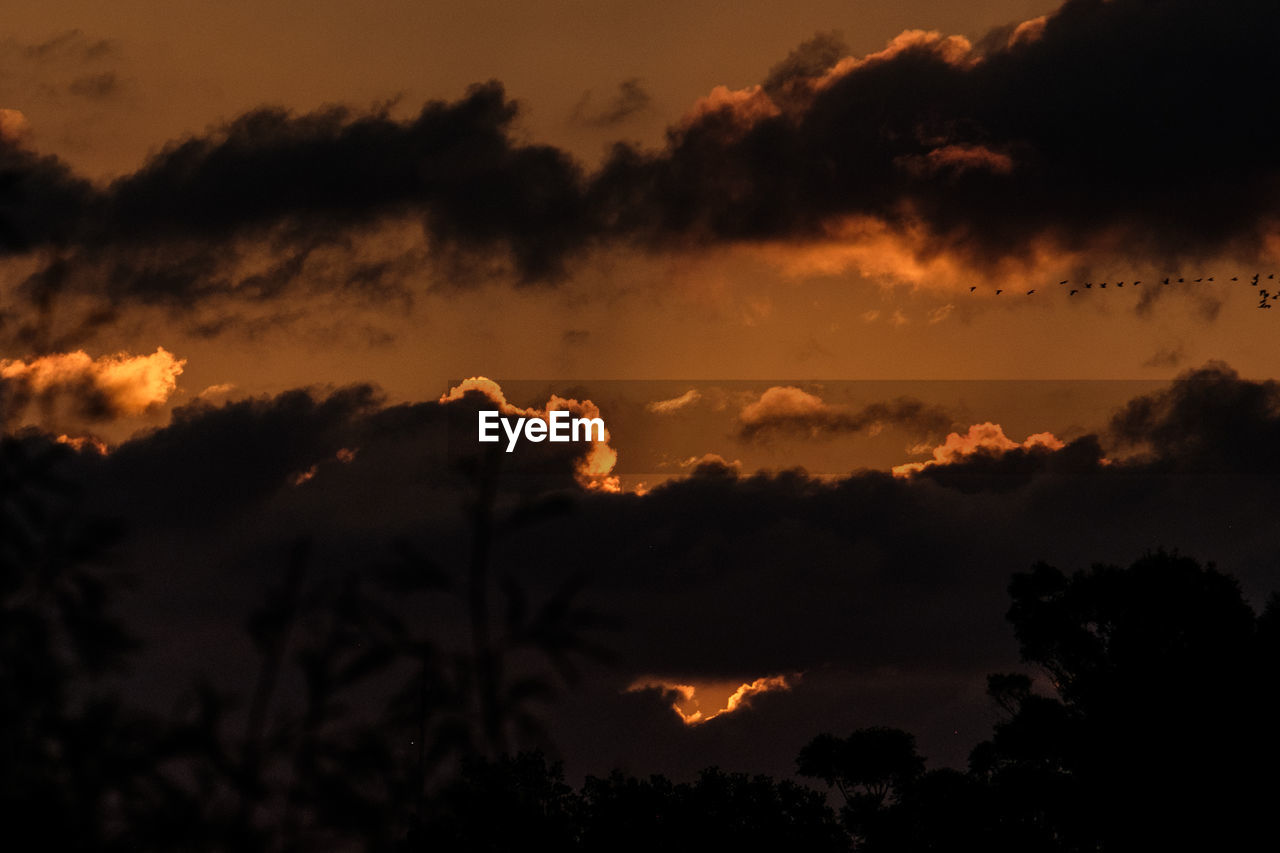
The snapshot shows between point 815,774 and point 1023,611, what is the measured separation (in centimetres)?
2733

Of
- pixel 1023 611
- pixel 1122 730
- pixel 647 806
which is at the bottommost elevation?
pixel 647 806

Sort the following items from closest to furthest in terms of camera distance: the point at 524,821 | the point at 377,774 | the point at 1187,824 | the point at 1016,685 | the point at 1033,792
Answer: the point at 377,774, the point at 1187,824, the point at 1033,792, the point at 1016,685, the point at 524,821

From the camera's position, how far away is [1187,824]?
55.4 m

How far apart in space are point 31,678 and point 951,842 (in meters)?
72.9

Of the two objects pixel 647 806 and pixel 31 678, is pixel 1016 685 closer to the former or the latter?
pixel 647 806

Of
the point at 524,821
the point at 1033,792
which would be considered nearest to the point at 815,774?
the point at 524,821

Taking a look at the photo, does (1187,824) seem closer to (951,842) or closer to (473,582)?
(951,842)

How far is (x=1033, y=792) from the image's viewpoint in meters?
61.9

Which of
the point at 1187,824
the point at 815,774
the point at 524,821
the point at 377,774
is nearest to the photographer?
the point at 377,774

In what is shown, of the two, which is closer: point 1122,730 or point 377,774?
point 377,774

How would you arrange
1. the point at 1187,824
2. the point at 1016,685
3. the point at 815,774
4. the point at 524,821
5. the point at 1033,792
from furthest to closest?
the point at 815,774, the point at 524,821, the point at 1016,685, the point at 1033,792, the point at 1187,824

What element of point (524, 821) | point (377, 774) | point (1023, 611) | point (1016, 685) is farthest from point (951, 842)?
→ point (377, 774)

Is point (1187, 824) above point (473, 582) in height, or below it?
below

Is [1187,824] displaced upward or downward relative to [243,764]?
downward
